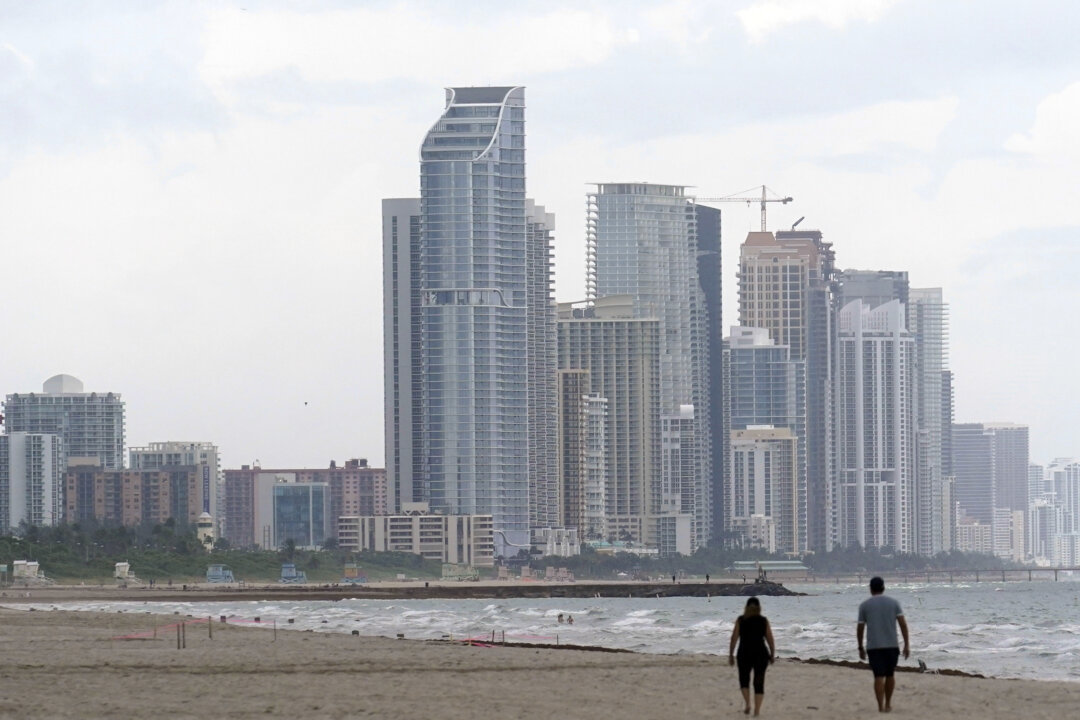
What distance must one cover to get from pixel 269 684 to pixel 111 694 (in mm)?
3994

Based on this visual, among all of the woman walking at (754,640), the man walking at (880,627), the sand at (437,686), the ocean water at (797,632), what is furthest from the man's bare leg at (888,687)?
the ocean water at (797,632)

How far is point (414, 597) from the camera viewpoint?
194 m

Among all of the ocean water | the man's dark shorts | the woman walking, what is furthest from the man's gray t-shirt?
the ocean water

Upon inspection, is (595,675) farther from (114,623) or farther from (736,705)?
(114,623)

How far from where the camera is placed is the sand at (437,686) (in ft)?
110

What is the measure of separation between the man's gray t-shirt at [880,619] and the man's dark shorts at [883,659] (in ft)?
0.35

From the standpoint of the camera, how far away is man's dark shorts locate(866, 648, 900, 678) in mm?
30875

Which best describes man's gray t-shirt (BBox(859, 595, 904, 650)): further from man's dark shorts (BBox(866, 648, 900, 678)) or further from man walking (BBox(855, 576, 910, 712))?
man's dark shorts (BBox(866, 648, 900, 678))

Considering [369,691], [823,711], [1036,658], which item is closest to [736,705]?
[823,711]

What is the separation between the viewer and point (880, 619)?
100ft

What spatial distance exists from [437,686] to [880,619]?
37.2ft

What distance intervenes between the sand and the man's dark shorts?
79.1 inches

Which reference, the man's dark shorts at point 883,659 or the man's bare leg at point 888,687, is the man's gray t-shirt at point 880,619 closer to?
the man's dark shorts at point 883,659

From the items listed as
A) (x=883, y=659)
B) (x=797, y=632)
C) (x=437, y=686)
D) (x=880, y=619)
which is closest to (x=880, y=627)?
(x=880, y=619)
